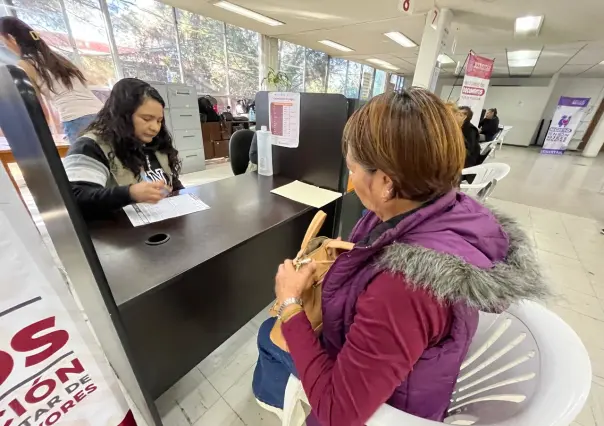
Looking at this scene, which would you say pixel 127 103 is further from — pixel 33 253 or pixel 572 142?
pixel 572 142

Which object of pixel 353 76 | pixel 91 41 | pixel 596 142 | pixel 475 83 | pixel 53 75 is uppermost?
pixel 353 76

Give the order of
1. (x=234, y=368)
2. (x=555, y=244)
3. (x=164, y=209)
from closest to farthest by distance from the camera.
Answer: (x=164, y=209) < (x=234, y=368) < (x=555, y=244)

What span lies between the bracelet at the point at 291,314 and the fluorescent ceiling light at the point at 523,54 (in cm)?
819

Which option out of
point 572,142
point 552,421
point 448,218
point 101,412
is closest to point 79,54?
point 101,412

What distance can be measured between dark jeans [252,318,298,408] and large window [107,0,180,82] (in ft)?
16.9

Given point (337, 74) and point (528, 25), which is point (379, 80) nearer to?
point (337, 74)

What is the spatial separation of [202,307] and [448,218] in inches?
37.0

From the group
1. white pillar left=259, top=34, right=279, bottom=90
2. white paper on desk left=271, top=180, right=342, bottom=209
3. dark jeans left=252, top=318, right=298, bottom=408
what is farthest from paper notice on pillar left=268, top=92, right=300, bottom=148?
white pillar left=259, top=34, right=279, bottom=90

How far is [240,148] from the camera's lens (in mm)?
2209

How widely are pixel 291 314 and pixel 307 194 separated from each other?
849 millimetres

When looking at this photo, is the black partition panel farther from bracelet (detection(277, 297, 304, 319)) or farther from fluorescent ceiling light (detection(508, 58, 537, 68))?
fluorescent ceiling light (detection(508, 58, 537, 68))

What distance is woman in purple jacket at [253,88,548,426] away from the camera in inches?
18.1

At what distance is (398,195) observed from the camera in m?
0.57

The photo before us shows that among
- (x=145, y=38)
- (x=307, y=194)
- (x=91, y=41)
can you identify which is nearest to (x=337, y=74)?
(x=145, y=38)
